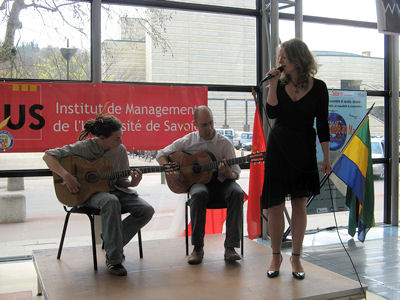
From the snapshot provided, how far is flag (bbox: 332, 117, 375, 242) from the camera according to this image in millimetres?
4367

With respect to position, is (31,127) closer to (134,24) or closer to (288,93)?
(134,24)

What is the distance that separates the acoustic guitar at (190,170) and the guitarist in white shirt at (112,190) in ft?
0.92

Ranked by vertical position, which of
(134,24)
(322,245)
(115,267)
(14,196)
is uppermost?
(134,24)

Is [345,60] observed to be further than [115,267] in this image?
Yes

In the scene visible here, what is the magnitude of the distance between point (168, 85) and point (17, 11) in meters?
1.47

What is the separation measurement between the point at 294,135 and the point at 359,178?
231 centimetres

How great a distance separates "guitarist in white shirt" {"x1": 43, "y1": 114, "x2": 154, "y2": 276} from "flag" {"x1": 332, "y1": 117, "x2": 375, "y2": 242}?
2305 millimetres

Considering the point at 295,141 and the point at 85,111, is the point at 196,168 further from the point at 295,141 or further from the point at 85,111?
the point at 85,111

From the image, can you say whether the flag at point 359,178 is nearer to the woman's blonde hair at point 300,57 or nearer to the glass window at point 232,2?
the glass window at point 232,2

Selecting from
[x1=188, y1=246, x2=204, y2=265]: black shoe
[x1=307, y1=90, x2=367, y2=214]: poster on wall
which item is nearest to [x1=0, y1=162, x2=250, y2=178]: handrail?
[x1=188, y1=246, x2=204, y2=265]: black shoe

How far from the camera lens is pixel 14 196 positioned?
3811 mm

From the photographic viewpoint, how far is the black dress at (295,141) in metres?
2.41

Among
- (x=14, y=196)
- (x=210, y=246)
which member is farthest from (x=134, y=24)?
(x=210, y=246)

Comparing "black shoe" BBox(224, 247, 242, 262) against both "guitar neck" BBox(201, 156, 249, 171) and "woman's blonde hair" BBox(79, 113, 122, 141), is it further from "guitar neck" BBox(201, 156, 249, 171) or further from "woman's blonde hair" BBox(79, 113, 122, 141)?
"woman's blonde hair" BBox(79, 113, 122, 141)
